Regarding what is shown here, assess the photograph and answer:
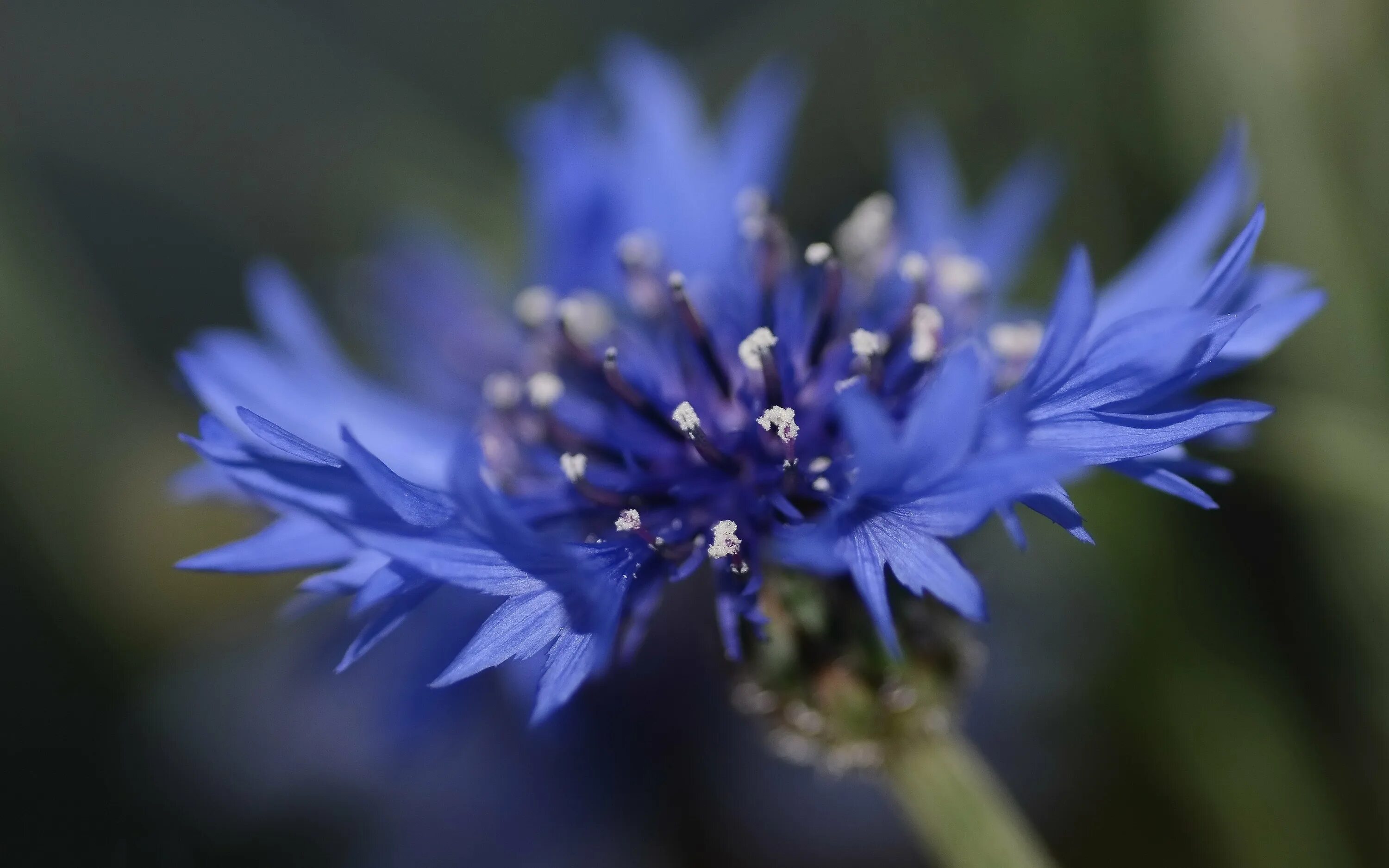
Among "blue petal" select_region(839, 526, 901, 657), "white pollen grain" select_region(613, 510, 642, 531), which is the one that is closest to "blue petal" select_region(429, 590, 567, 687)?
"white pollen grain" select_region(613, 510, 642, 531)

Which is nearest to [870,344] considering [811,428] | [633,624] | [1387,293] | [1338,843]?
[811,428]

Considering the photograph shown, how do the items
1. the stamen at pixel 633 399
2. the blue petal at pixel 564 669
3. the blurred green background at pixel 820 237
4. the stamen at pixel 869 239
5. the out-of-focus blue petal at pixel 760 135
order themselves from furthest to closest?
the out-of-focus blue petal at pixel 760 135 → the blurred green background at pixel 820 237 → the stamen at pixel 869 239 → the stamen at pixel 633 399 → the blue petal at pixel 564 669

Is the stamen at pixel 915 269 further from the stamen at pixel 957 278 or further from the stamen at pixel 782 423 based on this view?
the stamen at pixel 782 423

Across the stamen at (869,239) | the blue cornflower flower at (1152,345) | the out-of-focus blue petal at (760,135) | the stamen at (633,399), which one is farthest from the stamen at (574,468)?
the out-of-focus blue petal at (760,135)

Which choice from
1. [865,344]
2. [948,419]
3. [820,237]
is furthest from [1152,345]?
[820,237]

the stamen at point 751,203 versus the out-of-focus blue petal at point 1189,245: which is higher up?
the stamen at point 751,203

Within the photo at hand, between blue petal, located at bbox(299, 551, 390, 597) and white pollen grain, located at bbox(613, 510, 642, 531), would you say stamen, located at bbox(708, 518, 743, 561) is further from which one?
blue petal, located at bbox(299, 551, 390, 597)

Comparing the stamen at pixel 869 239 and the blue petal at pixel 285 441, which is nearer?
the blue petal at pixel 285 441

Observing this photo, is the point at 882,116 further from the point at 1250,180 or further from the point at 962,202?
the point at 1250,180
